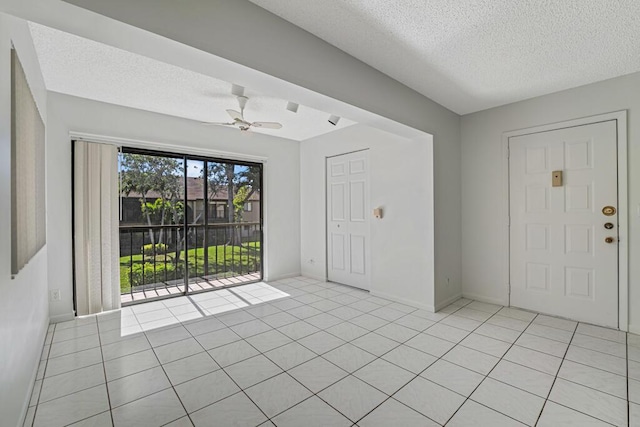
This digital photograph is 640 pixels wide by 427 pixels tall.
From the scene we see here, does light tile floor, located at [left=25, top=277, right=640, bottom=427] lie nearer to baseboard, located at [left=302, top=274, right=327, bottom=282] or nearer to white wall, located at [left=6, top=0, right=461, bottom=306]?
baseboard, located at [left=302, top=274, right=327, bottom=282]

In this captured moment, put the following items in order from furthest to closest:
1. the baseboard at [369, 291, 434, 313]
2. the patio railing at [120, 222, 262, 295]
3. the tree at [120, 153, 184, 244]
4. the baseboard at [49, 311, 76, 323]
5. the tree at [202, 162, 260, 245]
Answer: the tree at [202, 162, 260, 245] < the patio railing at [120, 222, 262, 295] < the tree at [120, 153, 184, 244] < the baseboard at [369, 291, 434, 313] < the baseboard at [49, 311, 76, 323]

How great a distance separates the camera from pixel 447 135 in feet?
12.3

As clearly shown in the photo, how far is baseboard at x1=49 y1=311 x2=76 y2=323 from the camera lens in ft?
10.4

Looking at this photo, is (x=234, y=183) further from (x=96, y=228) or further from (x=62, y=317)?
(x=62, y=317)

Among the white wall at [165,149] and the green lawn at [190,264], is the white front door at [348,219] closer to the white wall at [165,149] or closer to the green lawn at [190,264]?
the white wall at [165,149]

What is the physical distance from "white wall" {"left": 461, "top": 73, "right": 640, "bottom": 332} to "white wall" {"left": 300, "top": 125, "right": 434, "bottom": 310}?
87 cm

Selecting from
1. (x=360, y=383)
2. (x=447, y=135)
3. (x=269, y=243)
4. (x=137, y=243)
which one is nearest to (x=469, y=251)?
(x=447, y=135)

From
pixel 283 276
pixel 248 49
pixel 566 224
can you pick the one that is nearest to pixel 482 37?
pixel 248 49

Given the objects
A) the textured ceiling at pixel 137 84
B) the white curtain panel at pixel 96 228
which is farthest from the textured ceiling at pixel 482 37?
the white curtain panel at pixel 96 228

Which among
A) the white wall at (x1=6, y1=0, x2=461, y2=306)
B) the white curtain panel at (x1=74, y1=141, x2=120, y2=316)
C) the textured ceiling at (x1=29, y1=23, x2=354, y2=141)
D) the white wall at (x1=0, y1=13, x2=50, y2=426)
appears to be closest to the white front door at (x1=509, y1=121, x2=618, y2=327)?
the white wall at (x1=6, y1=0, x2=461, y2=306)

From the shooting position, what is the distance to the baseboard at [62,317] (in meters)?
3.17

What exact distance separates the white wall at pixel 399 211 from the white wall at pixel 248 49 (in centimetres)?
60

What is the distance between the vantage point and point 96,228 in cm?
344

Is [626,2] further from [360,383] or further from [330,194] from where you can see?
[330,194]
